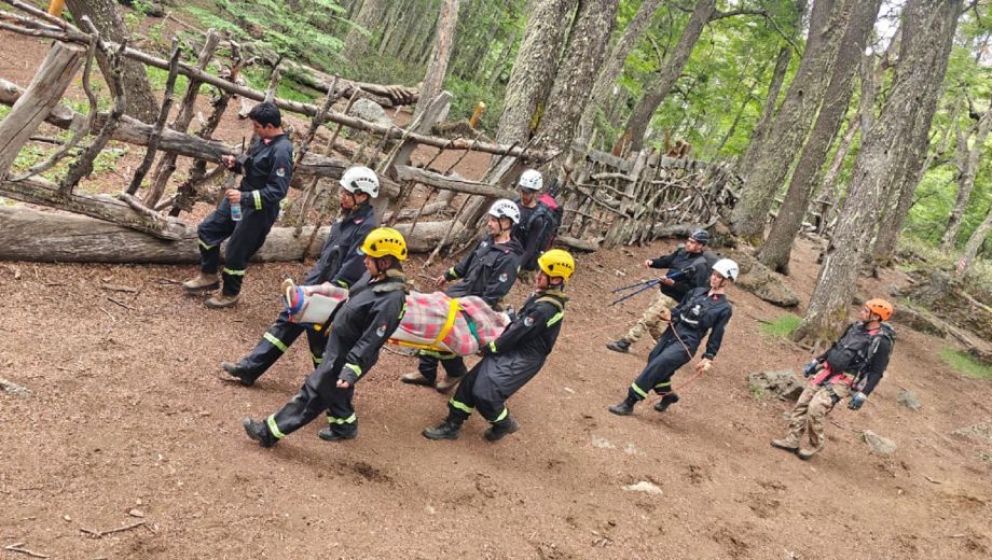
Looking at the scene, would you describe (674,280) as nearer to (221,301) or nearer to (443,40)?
(221,301)

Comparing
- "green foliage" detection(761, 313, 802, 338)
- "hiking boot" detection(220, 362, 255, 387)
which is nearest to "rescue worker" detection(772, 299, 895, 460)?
"green foliage" detection(761, 313, 802, 338)

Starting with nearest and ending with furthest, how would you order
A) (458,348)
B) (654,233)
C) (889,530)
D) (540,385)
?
(458,348) → (889,530) → (540,385) → (654,233)

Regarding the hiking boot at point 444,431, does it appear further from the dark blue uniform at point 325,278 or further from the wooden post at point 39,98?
the wooden post at point 39,98

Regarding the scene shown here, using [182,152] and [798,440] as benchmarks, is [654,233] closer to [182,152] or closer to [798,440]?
[798,440]

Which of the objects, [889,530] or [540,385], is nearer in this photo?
[889,530]

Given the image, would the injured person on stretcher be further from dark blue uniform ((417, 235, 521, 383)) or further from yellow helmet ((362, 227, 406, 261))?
yellow helmet ((362, 227, 406, 261))

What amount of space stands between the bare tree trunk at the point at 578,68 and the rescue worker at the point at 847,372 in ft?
17.1

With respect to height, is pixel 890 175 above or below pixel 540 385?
above

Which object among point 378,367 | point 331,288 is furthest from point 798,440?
point 331,288

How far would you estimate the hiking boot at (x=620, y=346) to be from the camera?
8.95 m

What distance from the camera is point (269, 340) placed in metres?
5.14

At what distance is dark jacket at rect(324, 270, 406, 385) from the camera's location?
442cm

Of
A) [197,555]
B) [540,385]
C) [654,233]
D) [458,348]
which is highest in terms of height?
[654,233]

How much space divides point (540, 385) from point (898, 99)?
7329mm
